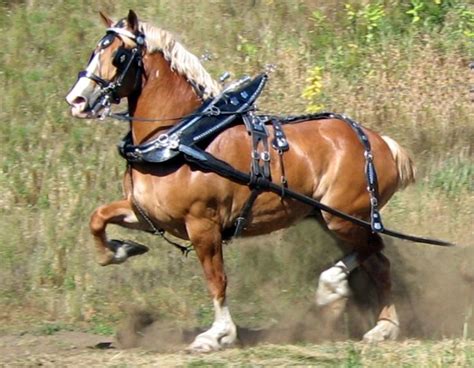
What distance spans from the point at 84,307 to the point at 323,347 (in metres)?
2.39

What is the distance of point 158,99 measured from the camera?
6.88 m

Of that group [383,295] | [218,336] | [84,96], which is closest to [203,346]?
[218,336]

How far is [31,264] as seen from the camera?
8.66m

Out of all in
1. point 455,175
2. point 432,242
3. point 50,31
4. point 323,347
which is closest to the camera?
point 323,347

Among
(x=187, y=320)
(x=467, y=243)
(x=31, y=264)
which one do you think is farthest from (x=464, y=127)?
(x=31, y=264)

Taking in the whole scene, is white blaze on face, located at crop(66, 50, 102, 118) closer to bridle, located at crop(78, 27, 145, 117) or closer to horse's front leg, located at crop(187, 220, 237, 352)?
bridle, located at crop(78, 27, 145, 117)

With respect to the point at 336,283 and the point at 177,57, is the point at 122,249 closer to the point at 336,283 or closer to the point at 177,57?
the point at 177,57

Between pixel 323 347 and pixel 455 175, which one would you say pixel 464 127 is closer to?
pixel 455 175

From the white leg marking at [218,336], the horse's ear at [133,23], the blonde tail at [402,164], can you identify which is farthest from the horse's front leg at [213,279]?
the blonde tail at [402,164]

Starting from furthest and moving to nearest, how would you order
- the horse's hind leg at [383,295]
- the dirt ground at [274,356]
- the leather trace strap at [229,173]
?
1. the horse's hind leg at [383,295]
2. the leather trace strap at [229,173]
3. the dirt ground at [274,356]

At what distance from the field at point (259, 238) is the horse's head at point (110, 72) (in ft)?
5.16

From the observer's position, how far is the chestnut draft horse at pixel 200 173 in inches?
264

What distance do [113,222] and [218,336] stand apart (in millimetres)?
1036

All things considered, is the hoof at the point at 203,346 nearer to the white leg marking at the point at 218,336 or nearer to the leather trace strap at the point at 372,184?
the white leg marking at the point at 218,336
